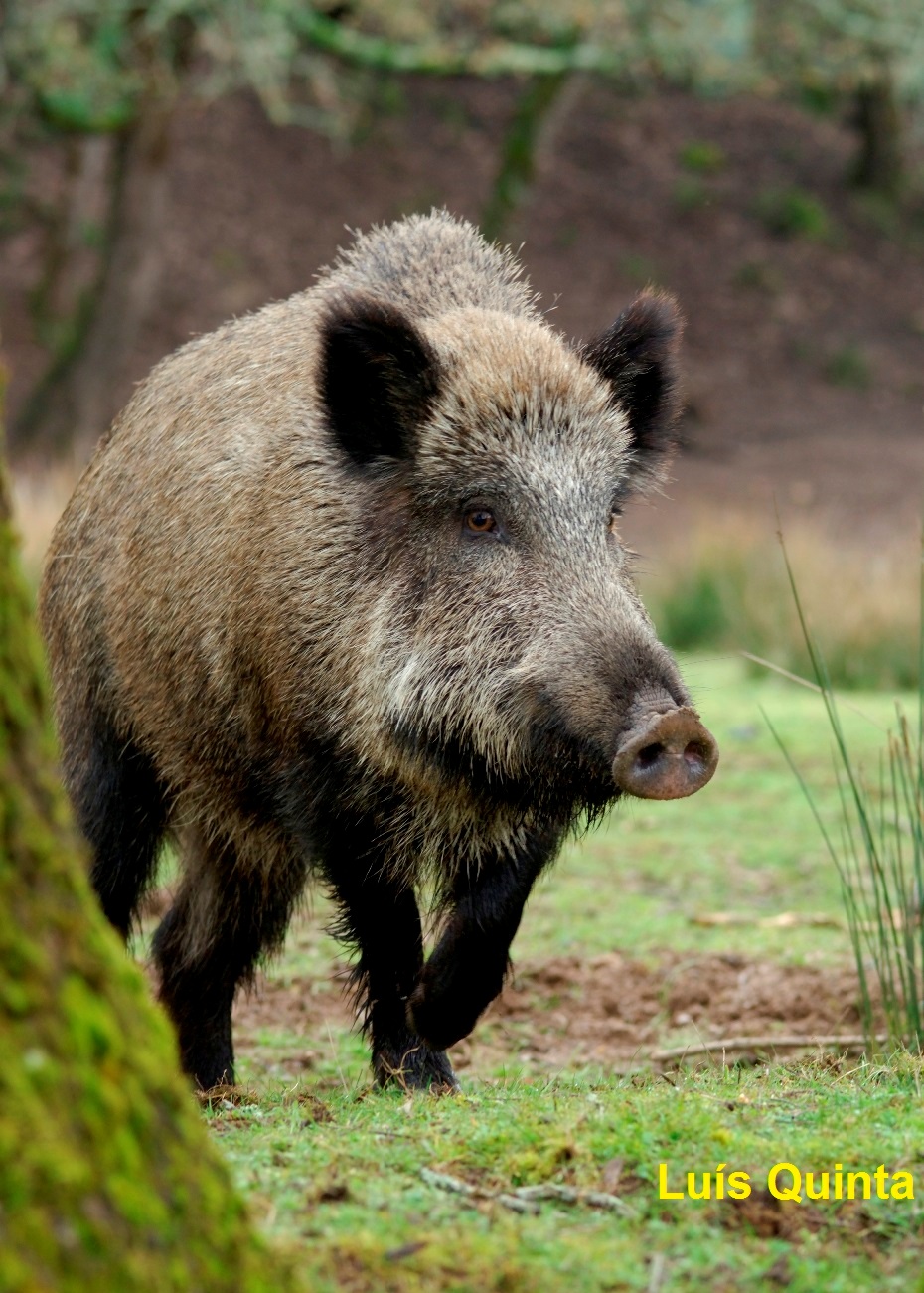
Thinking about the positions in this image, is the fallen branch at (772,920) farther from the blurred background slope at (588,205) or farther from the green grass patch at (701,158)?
the green grass patch at (701,158)

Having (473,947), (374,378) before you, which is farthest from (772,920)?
(374,378)

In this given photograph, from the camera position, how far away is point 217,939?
5180mm

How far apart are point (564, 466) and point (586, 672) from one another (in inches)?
32.1

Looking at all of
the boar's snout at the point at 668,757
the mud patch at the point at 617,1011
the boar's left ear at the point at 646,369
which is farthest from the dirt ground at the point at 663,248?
the boar's snout at the point at 668,757

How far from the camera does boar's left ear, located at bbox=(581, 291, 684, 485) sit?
15.9ft

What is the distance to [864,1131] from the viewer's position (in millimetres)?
3006

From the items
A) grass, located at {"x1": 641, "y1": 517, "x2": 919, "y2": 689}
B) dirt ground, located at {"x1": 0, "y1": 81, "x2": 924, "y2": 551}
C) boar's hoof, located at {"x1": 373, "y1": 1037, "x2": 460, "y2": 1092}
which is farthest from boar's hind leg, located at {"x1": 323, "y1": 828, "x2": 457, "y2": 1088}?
dirt ground, located at {"x1": 0, "y1": 81, "x2": 924, "y2": 551}

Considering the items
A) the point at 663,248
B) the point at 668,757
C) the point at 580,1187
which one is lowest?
the point at 580,1187

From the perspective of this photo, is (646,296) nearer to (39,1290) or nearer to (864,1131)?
(864,1131)

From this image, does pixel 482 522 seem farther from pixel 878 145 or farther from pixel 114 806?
pixel 878 145

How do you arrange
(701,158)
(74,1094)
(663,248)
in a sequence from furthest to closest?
(701,158) < (663,248) < (74,1094)

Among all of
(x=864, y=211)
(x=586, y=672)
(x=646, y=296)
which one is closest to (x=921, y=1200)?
(x=586, y=672)

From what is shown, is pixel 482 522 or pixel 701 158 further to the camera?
pixel 701 158

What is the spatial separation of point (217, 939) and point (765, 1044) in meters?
1.68
